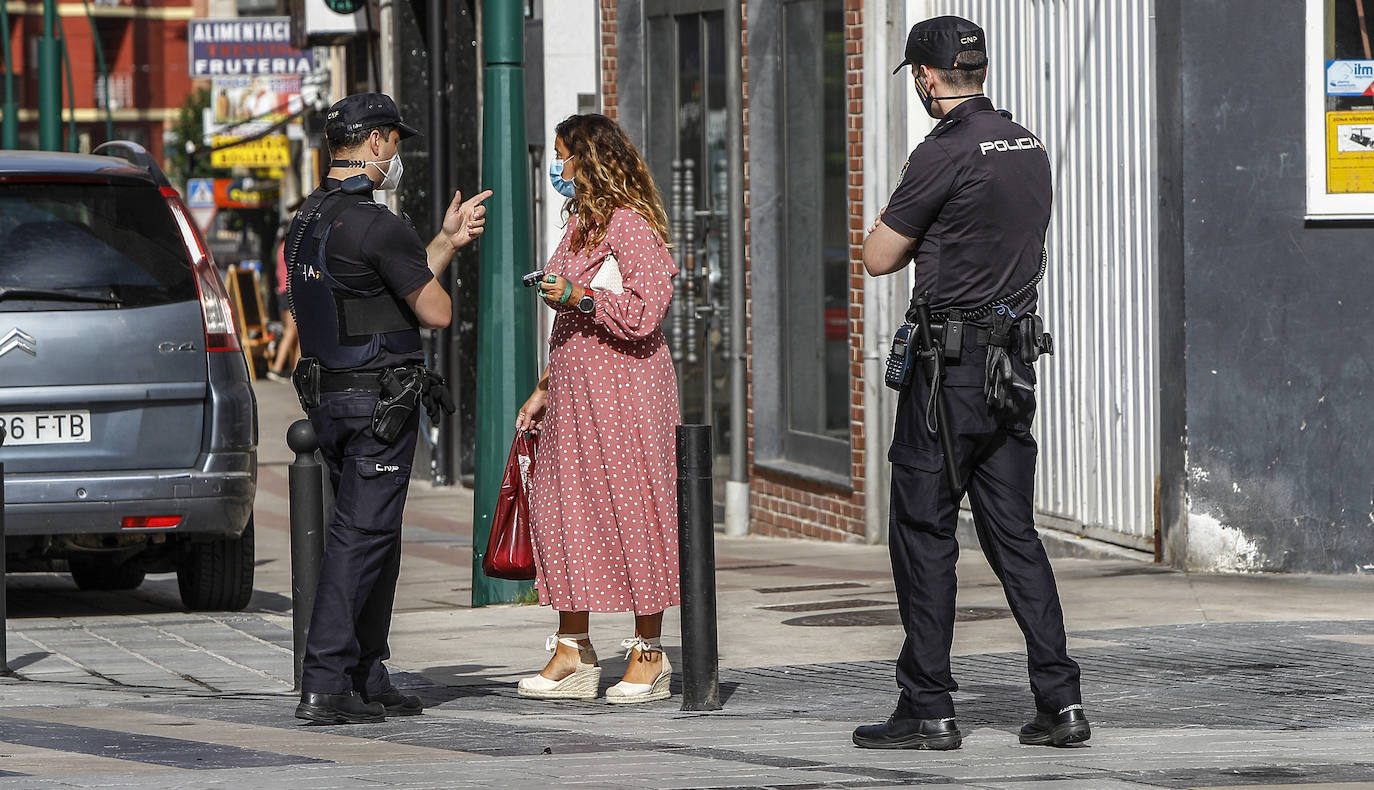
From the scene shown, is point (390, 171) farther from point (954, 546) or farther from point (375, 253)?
point (954, 546)

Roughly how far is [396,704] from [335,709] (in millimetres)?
294

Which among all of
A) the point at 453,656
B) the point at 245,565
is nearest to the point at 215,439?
the point at 245,565

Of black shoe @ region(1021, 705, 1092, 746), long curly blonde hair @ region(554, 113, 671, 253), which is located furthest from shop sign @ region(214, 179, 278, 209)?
black shoe @ region(1021, 705, 1092, 746)

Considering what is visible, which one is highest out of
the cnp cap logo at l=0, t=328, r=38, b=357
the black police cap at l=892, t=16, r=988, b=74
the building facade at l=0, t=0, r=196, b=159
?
the building facade at l=0, t=0, r=196, b=159

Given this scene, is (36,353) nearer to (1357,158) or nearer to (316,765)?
(316,765)

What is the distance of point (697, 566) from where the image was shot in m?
6.66

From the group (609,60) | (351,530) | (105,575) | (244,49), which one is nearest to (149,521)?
(105,575)

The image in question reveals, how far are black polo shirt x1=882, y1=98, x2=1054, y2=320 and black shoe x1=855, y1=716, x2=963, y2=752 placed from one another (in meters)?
1.07

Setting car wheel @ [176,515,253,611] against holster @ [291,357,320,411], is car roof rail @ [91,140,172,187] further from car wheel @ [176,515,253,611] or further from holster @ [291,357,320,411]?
holster @ [291,357,320,411]

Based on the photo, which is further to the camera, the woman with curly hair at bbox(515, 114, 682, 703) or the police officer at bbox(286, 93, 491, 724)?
the woman with curly hair at bbox(515, 114, 682, 703)

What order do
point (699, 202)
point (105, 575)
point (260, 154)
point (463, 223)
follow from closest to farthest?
point (463, 223) → point (105, 575) → point (699, 202) → point (260, 154)

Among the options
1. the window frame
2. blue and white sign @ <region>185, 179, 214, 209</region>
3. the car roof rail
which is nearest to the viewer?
the car roof rail

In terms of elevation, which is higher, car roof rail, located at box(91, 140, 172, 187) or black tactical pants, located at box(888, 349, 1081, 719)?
car roof rail, located at box(91, 140, 172, 187)

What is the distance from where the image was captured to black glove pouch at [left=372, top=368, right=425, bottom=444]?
636cm
